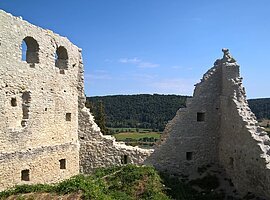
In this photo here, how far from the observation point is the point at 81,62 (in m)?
20.2

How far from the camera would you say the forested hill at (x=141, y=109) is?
5932 cm

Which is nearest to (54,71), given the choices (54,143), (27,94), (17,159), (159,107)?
(27,94)

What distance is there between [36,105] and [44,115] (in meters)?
0.67

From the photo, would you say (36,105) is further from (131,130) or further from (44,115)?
(131,130)

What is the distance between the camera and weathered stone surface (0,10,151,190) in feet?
50.1

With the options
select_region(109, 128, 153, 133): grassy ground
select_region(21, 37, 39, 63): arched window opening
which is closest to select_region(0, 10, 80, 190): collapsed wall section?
select_region(21, 37, 39, 63): arched window opening

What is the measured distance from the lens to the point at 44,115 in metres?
17.2

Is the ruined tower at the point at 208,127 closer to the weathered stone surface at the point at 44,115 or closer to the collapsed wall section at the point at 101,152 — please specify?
the collapsed wall section at the point at 101,152

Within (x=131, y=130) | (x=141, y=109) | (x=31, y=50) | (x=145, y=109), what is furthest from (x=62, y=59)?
(x=141, y=109)

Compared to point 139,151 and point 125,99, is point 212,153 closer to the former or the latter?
point 139,151

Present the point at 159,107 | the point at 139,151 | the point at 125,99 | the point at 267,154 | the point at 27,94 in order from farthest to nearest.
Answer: the point at 125,99 → the point at 159,107 → the point at 139,151 → the point at 27,94 → the point at 267,154

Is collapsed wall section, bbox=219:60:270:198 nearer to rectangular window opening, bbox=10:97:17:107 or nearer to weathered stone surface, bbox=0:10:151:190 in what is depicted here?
weathered stone surface, bbox=0:10:151:190

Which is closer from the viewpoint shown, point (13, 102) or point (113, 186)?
point (13, 102)

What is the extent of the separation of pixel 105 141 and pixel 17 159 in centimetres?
517
